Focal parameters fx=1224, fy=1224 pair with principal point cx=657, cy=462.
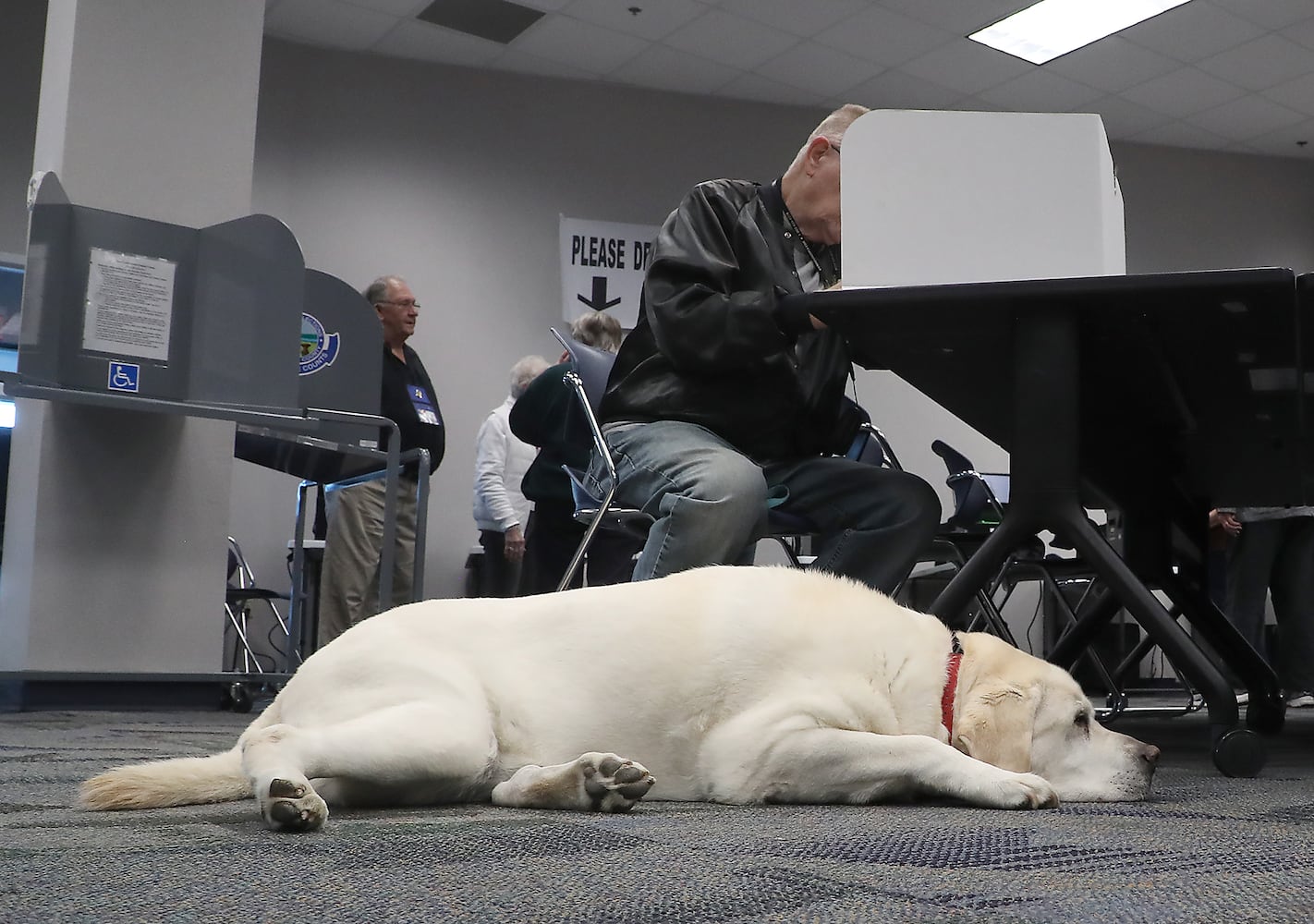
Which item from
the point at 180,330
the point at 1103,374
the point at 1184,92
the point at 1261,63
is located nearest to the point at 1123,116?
the point at 1184,92

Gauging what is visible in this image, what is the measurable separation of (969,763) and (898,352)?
993mm

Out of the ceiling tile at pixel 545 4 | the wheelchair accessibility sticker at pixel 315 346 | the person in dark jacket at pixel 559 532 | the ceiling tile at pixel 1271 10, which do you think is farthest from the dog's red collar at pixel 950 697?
the ceiling tile at pixel 1271 10

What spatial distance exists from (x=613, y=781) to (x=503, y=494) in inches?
198

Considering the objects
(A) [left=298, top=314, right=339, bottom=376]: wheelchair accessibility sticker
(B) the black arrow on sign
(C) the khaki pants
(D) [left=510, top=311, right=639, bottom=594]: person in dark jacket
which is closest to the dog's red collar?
(D) [left=510, top=311, right=639, bottom=594]: person in dark jacket

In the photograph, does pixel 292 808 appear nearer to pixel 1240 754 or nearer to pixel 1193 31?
pixel 1240 754

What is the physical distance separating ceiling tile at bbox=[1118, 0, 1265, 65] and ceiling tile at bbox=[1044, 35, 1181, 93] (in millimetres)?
79

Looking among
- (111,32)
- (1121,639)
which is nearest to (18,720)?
(111,32)

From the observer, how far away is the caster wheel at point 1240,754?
6.21ft

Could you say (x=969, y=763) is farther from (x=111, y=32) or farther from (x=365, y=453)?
(x=111, y=32)

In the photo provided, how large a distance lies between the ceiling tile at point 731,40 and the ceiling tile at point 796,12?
0.07m

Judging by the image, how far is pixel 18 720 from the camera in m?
3.35

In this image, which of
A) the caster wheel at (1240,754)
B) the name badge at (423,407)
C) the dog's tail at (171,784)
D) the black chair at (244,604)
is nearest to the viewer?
the dog's tail at (171,784)

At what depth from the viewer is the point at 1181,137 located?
9102mm

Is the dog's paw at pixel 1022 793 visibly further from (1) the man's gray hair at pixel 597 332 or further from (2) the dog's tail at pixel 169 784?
(1) the man's gray hair at pixel 597 332
